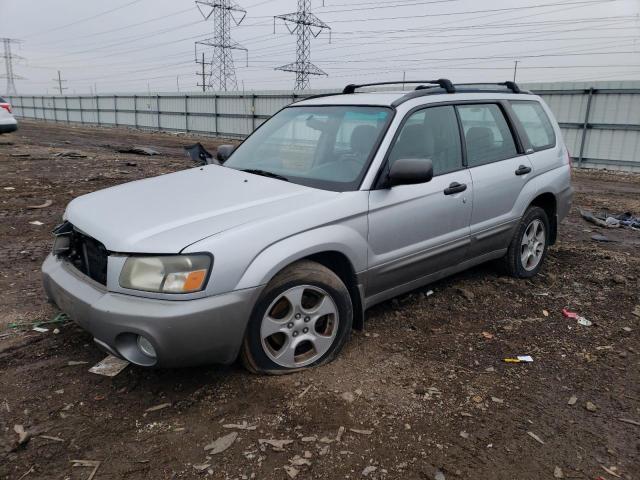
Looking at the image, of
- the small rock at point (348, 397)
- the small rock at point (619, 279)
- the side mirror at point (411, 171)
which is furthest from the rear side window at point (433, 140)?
the small rock at point (619, 279)

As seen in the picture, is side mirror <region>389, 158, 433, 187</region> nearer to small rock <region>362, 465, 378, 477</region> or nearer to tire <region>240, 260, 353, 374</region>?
tire <region>240, 260, 353, 374</region>

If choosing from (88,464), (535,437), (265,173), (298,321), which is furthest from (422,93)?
(88,464)

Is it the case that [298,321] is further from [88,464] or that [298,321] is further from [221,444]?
[88,464]

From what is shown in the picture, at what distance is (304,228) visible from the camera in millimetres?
3021

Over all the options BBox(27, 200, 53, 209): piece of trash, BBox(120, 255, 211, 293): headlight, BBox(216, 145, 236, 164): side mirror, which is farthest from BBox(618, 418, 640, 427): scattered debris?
BBox(27, 200, 53, 209): piece of trash

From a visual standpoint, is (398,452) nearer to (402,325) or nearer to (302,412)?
(302,412)

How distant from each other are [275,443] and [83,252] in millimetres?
1661

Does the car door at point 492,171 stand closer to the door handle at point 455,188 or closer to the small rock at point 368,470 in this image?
the door handle at point 455,188

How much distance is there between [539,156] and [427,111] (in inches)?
63.4

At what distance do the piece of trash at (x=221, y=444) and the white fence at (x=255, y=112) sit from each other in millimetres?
15650

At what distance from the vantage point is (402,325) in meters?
3.93

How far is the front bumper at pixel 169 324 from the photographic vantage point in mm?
2592

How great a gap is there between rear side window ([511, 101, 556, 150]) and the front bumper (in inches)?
135

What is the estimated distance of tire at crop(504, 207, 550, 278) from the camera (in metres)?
4.79
